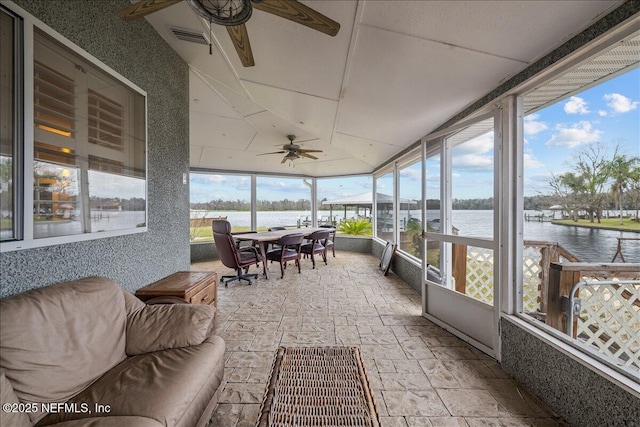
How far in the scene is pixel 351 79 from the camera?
2342 millimetres

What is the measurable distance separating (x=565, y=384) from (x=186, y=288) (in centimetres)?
270

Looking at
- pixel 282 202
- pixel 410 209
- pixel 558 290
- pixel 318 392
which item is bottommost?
pixel 318 392

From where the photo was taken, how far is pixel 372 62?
6.64 feet

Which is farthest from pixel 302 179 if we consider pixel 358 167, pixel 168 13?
pixel 168 13

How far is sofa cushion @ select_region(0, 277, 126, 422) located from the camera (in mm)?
1036

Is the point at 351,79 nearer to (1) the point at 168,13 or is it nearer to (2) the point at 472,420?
(1) the point at 168,13

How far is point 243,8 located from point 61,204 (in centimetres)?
151

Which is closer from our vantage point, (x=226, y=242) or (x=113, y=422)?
(x=113, y=422)

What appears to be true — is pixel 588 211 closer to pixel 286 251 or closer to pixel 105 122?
pixel 105 122

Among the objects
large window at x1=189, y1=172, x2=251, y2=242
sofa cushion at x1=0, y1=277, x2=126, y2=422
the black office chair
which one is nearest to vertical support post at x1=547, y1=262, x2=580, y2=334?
sofa cushion at x1=0, y1=277, x2=126, y2=422

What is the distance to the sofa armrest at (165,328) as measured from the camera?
59.9 inches

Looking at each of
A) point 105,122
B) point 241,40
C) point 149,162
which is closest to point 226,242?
point 149,162

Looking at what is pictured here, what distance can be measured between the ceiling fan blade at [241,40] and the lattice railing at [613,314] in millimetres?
2892

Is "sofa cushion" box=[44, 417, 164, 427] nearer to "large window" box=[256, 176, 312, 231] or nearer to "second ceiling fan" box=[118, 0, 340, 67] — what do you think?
"second ceiling fan" box=[118, 0, 340, 67]
